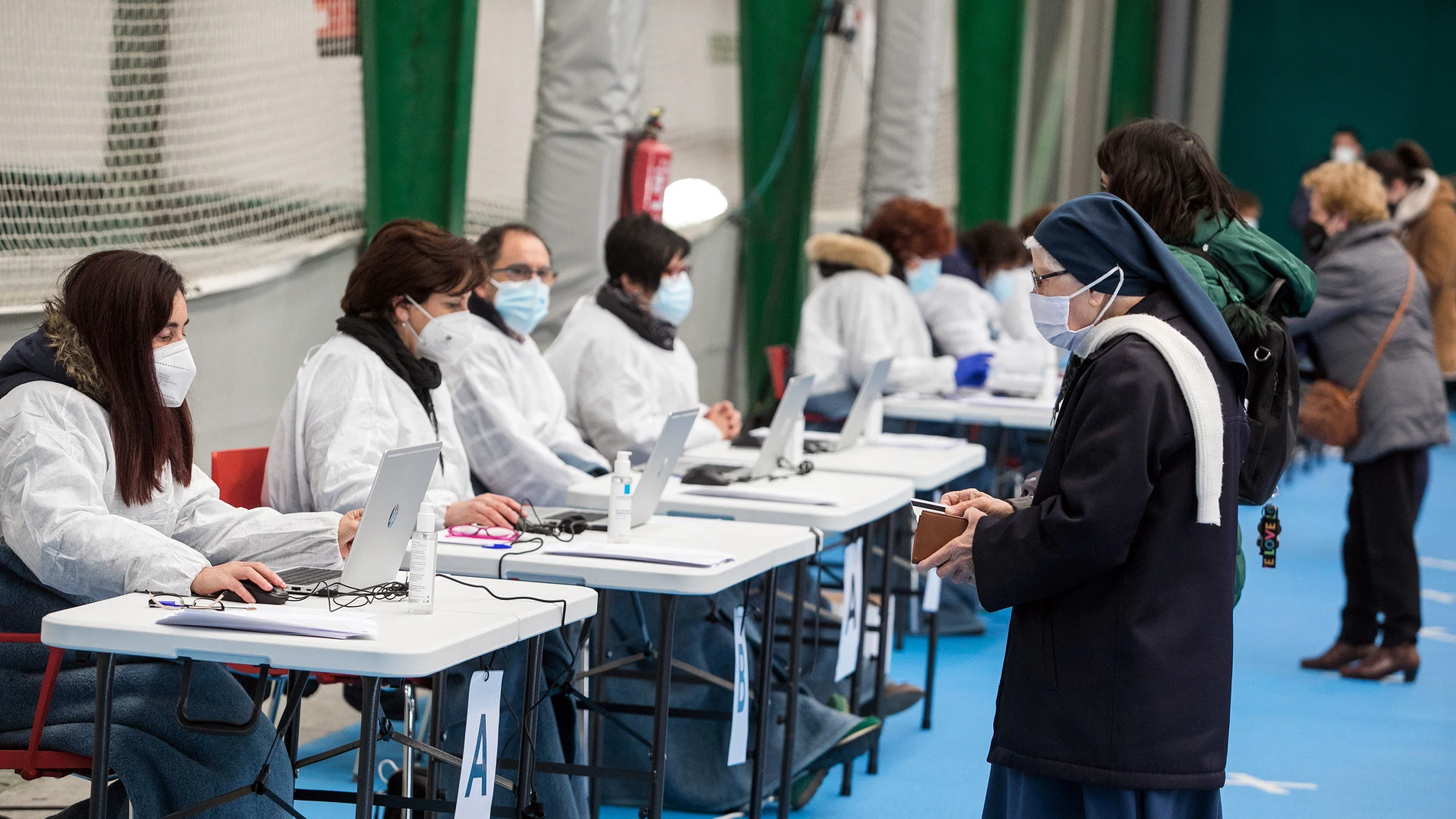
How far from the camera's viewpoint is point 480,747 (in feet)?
7.94

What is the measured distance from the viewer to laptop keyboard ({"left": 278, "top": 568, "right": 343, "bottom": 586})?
8.25 ft

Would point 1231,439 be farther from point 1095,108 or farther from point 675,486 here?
point 1095,108

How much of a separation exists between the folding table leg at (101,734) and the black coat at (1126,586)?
1.25 meters

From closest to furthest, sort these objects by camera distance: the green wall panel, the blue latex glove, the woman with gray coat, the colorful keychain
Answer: the colorful keychain < the woman with gray coat < the blue latex glove < the green wall panel

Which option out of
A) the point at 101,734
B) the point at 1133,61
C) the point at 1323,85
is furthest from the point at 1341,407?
the point at 1323,85

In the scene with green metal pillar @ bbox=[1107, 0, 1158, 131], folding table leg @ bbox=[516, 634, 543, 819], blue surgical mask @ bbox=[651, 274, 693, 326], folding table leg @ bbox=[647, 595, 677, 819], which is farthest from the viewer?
green metal pillar @ bbox=[1107, 0, 1158, 131]

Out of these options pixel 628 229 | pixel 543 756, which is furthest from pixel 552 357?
pixel 543 756

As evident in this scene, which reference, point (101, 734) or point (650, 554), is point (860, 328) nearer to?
point (650, 554)

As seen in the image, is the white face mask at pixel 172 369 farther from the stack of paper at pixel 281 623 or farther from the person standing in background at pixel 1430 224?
the person standing in background at pixel 1430 224

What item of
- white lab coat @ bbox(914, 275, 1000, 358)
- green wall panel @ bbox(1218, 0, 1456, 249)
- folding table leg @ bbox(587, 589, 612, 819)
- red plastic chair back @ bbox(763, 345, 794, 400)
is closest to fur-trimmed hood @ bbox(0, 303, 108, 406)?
folding table leg @ bbox(587, 589, 612, 819)

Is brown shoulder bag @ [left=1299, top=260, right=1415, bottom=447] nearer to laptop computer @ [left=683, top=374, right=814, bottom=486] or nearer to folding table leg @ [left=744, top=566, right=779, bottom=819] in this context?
laptop computer @ [left=683, top=374, right=814, bottom=486]

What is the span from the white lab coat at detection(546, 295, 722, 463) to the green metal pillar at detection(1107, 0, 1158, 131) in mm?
10857

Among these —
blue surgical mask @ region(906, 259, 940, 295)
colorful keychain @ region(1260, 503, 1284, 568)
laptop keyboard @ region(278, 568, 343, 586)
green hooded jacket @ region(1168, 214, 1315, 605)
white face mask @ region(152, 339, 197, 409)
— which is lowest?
laptop keyboard @ region(278, 568, 343, 586)

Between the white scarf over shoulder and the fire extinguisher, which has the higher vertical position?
the fire extinguisher
